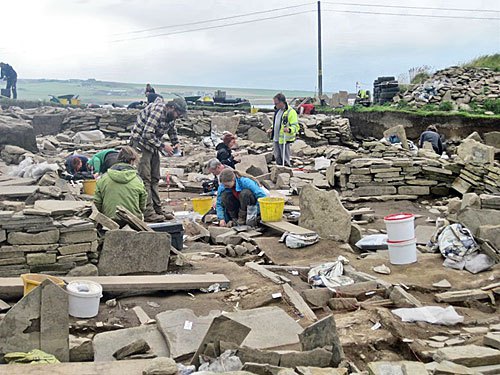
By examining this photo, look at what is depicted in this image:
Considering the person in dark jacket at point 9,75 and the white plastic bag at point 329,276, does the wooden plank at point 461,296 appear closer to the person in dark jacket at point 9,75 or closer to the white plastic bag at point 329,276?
the white plastic bag at point 329,276

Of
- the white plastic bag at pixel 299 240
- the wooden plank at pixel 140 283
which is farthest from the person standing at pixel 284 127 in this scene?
the wooden plank at pixel 140 283

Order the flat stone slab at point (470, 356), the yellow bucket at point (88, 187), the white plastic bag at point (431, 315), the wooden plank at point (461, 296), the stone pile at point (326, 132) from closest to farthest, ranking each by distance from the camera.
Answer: the flat stone slab at point (470, 356)
the white plastic bag at point (431, 315)
the wooden plank at point (461, 296)
the yellow bucket at point (88, 187)
the stone pile at point (326, 132)

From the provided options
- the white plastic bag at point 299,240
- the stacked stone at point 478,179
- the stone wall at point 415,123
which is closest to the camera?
the white plastic bag at point 299,240

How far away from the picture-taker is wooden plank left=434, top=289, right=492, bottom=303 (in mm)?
5746

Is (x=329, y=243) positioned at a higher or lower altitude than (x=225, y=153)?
lower

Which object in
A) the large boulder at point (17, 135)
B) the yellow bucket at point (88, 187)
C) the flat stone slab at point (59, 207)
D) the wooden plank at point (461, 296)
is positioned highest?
the large boulder at point (17, 135)

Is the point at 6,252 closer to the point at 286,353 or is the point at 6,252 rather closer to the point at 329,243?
the point at 286,353

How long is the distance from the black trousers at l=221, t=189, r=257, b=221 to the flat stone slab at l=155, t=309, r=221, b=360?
3.24 m

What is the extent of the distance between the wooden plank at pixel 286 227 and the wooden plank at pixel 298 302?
1846mm

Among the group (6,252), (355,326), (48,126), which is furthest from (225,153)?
(48,126)

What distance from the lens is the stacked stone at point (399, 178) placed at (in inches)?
443

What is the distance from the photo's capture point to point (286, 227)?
25.7ft

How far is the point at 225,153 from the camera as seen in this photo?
11.5m

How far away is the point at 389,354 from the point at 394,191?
23.1 ft
